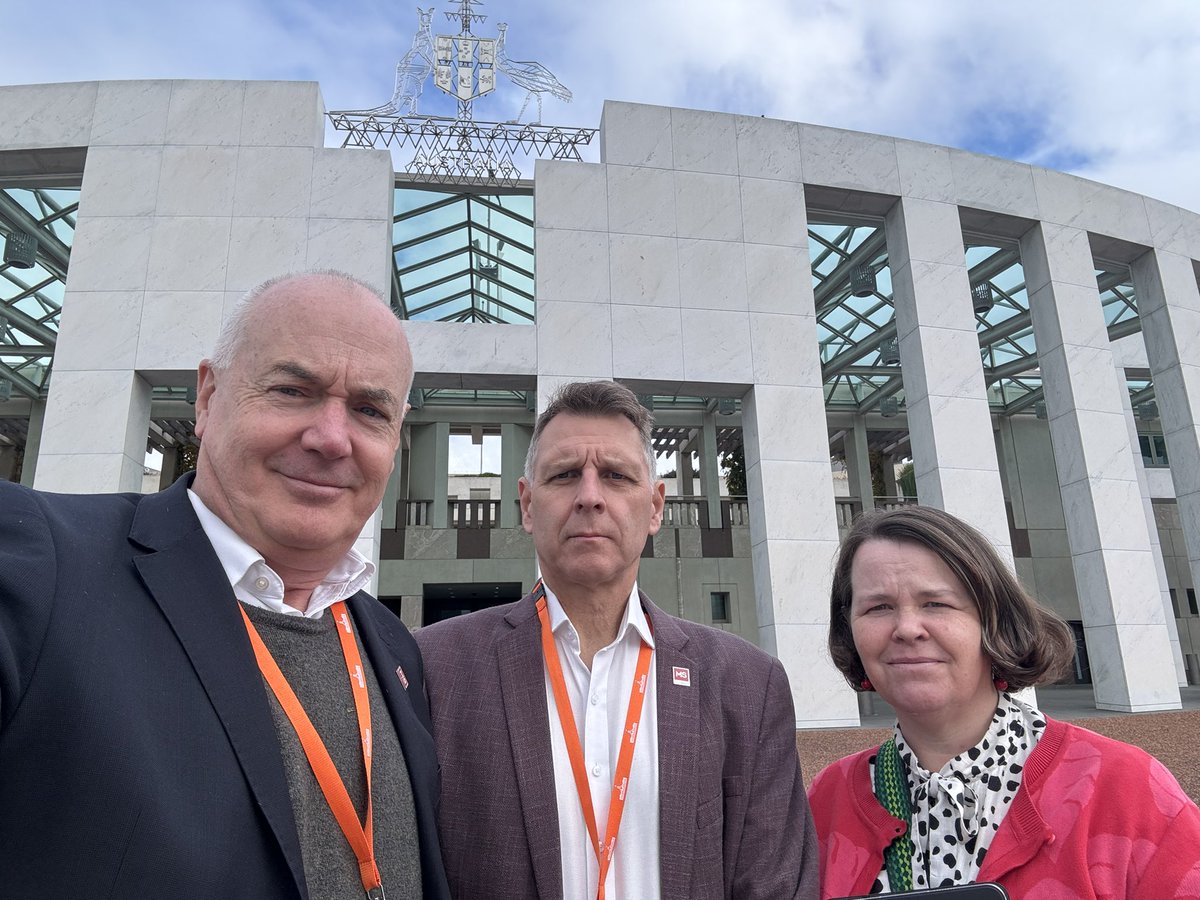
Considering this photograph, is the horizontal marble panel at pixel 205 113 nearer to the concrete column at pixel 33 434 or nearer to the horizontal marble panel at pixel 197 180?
the horizontal marble panel at pixel 197 180

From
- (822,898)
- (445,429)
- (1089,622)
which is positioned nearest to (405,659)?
(822,898)

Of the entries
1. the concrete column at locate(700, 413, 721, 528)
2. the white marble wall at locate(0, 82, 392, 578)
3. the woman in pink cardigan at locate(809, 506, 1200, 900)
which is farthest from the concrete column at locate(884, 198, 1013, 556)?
the woman in pink cardigan at locate(809, 506, 1200, 900)

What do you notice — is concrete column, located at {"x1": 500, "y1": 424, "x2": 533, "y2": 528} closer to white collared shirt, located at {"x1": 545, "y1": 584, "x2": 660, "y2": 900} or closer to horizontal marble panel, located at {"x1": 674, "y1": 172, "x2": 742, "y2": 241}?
horizontal marble panel, located at {"x1": 674, "y1": 172, "x2": 742, "y2": 241}

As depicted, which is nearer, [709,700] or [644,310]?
[709,700]

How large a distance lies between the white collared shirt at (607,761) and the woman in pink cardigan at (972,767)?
66 cm

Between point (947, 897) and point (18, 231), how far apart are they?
52.6 feet

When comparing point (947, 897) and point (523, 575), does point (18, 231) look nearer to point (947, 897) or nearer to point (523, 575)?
point (523, 575)

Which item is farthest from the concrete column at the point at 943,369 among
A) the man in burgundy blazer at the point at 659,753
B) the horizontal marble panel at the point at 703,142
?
the man in burgundy blazer at the point at 659,753

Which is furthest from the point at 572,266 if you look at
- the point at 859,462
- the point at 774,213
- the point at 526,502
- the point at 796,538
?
the point at 859,462

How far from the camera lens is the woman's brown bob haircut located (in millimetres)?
2180

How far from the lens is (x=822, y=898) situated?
2.16m

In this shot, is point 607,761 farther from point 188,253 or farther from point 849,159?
point 849,159

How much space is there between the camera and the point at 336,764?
59.8 inches

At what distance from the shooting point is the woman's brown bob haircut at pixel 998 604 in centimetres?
218
